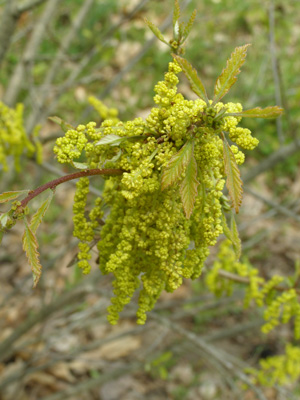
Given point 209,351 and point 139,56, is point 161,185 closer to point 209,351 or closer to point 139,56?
point 209,351

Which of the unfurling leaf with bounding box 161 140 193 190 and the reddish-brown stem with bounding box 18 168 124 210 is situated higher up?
the unfurling leaf with bounding box 161 140 193 190

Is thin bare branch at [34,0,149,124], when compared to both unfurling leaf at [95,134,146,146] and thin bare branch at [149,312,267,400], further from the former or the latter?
unfurling leaf at [95,134,146,146]

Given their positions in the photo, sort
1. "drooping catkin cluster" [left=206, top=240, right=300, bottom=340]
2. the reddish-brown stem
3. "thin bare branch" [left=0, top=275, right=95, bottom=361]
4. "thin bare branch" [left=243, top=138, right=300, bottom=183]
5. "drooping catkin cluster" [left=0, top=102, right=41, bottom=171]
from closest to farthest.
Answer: the reddish-brown stem
"drooping catkin cluster" [left=206, top=240, right=300, bottom=340]
"drooping catkin cluster" [left=0, top=102, right=41, bottom=171]
"thin bare branch" [left=0, top=275, right=95, bottom=361]
"thin bare branch" [left=243, top=138, right=300, bottom=183]

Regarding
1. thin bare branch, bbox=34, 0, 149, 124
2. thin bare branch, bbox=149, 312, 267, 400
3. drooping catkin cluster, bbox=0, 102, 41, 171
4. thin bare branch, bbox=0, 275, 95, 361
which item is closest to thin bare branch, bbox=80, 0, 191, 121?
thin bare branch, bbox=34, 0, 149, 124

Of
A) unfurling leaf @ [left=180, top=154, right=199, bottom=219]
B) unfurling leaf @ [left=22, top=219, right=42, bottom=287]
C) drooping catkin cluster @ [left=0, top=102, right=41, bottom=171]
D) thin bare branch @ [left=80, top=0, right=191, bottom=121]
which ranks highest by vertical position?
thin bare branch @ [left=80, top=0, right=191, bottom=121]

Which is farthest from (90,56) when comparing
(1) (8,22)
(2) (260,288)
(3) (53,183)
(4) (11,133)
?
(3) (53,183)

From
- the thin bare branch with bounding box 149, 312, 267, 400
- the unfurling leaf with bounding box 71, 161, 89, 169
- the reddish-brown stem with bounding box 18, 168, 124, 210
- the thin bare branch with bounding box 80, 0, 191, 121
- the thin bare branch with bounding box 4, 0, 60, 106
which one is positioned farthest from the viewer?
the thin bare branch with bounding box 4, 0, 60, 106

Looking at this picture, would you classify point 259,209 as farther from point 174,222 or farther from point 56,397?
point 174,222
